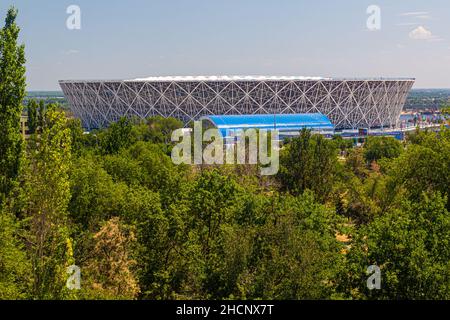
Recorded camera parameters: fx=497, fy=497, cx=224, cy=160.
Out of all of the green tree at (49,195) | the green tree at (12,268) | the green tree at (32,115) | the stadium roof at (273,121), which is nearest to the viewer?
the green tree at (49,195)

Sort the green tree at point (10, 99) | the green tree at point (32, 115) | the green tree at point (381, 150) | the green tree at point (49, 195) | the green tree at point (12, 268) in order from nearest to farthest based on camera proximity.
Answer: the green tree at point (49, 195) → the green tree at point (12, 268) → the green tree at point (10, 99) → the green tree at point (32, 115) → the green tree at point (381, 150)

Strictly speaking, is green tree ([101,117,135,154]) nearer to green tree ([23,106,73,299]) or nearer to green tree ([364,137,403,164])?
green tree ([23,106,73,299])

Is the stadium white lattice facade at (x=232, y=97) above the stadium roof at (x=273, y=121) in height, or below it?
above

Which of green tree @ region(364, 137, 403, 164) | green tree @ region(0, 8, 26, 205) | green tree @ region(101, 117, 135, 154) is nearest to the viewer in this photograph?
green tree @ region(0, 8, 26, 205)

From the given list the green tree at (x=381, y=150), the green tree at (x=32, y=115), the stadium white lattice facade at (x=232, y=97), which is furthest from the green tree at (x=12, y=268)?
the stadium white lattice facade at (x=232, y=97)

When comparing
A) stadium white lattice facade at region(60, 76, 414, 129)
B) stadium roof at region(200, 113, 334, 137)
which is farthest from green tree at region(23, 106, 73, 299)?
stadium white lattice facade at region(60, 76, 414, 129)

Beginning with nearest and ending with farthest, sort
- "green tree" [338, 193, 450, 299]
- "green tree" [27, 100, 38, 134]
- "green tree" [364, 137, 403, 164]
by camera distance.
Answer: "green tree" [338, 193, 450, 299]
"green tree" [27, 100, 38, 134]
"green tree" [364, 137, 403, 164]

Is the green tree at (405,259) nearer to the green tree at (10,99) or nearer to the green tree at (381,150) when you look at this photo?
the green tree at (10,99)
